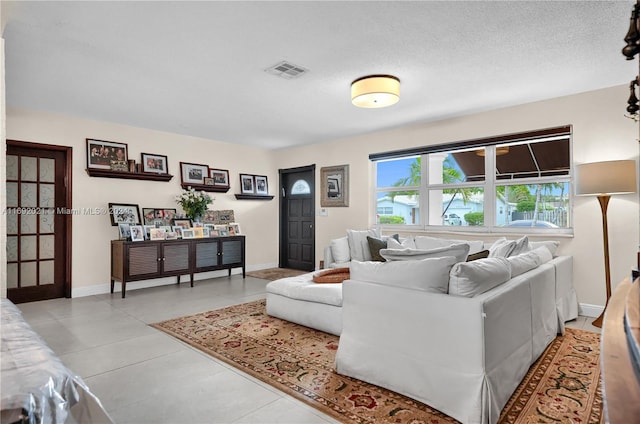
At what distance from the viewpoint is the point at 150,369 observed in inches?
99.3

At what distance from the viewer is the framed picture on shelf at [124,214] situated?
505 centimetres

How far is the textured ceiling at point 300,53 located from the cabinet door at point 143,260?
185 centimetres

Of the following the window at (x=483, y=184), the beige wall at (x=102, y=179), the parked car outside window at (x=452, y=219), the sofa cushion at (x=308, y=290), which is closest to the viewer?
the sofa cushion at (x=308, y=290)

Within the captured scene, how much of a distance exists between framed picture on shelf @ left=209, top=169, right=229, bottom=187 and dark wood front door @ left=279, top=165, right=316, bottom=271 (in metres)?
1.28

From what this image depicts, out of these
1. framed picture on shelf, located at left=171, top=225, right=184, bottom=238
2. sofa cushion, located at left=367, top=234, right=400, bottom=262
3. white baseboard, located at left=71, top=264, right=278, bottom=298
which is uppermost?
framed picture on shelf, located at left=171, top=225, right=184, bottom=238

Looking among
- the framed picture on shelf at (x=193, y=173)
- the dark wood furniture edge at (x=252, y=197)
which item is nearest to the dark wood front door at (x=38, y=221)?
the framed picture on shelf at (x=193, y=173)

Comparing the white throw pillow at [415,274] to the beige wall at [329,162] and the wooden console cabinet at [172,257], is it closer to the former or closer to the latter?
the beige wall at [329,162]

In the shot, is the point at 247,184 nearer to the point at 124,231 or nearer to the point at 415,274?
the point at 124,231

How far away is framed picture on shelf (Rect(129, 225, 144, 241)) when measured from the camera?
16.0 ft

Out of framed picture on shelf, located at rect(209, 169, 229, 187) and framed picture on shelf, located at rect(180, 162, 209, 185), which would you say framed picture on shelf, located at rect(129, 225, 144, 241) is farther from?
framed picture on shelf, located at rect(209, 169, 229, 187)

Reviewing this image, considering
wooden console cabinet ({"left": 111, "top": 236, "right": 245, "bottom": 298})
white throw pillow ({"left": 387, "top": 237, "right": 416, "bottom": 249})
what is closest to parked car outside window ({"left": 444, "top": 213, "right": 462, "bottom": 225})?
white throw pillow ({"left": 387, "top": 237, "right": 416, "bottom": 249})

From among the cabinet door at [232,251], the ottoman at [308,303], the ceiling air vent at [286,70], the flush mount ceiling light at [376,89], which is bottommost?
the ottoman at [308,303]

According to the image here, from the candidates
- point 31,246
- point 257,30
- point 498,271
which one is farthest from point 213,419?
point 31,246

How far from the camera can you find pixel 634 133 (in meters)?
3.58
